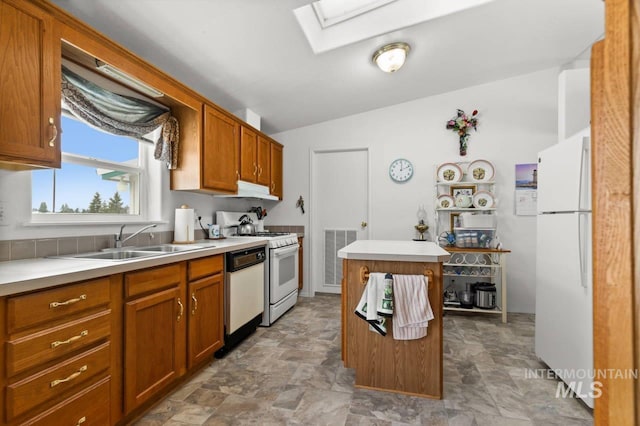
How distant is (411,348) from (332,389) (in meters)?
0.58

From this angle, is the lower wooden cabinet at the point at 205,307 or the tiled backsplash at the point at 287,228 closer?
the lower wooden cabinet at the point at 205,307

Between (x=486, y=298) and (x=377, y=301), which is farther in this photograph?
(x=486, y=298)

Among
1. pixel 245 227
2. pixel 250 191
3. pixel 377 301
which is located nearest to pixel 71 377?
pixel 377 301

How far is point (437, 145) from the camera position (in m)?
3.75

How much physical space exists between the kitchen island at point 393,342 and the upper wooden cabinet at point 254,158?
1.79 meters

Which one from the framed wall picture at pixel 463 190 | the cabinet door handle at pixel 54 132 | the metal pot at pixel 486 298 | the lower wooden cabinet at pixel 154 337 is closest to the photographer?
the cabinet door handle at pixel 54 132

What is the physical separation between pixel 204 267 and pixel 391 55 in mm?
2349

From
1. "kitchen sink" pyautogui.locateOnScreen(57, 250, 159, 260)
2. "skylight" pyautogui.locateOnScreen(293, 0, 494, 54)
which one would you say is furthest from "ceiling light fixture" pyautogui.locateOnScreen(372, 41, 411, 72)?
"kitchen sink" pyautogui.locateOnScreen(57, 250, 159, 260)

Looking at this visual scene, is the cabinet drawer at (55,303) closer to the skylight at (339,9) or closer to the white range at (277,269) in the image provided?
the white range at (277,269)

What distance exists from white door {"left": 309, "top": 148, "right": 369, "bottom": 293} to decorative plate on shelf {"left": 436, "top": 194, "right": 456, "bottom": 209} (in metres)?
0.93

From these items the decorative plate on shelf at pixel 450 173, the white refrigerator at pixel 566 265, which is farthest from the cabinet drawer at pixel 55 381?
the decorative plate on shelf at pixel 450 173

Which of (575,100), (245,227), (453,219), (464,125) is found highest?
(464,125)

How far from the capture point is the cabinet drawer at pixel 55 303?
105 cm

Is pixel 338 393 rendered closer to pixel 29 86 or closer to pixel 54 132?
pixel 54 132
